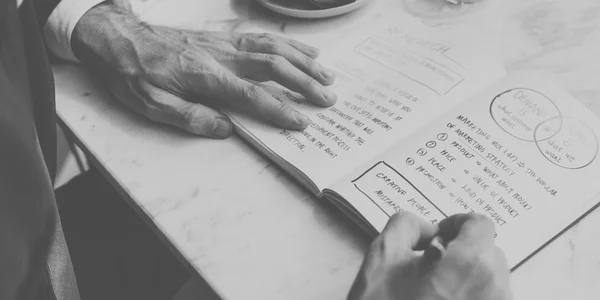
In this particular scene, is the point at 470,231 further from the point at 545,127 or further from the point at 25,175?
the point at 25,175

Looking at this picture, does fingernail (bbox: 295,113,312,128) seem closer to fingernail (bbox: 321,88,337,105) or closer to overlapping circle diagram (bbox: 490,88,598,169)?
fingernail (bbox: 321,88,337,105)

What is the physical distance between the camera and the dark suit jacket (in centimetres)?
57

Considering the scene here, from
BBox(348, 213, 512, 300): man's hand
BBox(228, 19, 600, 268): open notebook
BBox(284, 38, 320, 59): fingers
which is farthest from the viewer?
BBox(284, 38, 320, 59): fingers

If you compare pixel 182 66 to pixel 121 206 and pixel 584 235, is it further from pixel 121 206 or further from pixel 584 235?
pixel 584 235

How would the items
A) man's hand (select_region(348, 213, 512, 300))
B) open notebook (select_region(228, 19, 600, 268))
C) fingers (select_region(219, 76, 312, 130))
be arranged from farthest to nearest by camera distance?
fingers (select_region(219, 76, 312, 130)), open notebook (select_region(228, 19, 600, 268)), man's hand (select_region(348, 213, 512, 300))

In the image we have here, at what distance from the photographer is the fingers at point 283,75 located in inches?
30.0

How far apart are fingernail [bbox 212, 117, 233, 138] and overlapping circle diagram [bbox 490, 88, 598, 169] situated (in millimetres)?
333

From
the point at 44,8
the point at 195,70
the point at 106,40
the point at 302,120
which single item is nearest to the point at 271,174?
the point at 302,120

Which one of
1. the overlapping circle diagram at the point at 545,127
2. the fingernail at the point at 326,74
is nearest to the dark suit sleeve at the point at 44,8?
the fingernail at the point at 326,74

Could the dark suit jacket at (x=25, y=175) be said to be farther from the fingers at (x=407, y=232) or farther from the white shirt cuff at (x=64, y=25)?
the fingers at (x=407, y=232)

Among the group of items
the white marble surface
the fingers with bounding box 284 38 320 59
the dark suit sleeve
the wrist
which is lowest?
the white marble surface

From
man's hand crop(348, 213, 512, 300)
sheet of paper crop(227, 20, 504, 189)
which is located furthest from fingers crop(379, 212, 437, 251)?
sheet of paper crop(227, 20, 504, 189)

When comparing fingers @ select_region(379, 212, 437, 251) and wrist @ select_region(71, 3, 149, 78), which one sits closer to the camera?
fingers @ select_region(379, 212, 437, 251)

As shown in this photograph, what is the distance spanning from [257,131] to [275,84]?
4.0 inches
